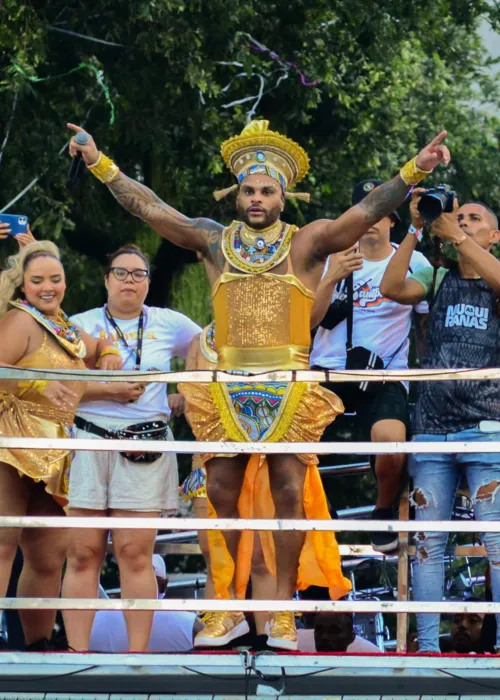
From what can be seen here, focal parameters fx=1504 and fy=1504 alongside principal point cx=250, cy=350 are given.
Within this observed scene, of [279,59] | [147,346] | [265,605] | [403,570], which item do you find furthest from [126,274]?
[279,59]

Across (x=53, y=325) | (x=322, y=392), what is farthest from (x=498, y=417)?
(x=53, y=325)

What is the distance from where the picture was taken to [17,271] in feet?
22.4

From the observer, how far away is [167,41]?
1142 cm

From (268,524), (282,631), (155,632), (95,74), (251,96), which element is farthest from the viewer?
(251,96)

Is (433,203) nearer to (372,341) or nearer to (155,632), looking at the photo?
(372,341)

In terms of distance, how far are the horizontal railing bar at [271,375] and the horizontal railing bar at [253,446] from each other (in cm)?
25

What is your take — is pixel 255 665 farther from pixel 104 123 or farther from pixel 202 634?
pixel 104 123

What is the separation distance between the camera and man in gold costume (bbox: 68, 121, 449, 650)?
20.2 feet

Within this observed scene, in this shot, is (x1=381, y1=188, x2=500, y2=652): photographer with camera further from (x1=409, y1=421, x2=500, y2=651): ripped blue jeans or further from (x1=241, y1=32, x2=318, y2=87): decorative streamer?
(x1=241, y1=32, x2=318, y2=87): decorative streamer

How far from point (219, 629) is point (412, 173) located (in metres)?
2.01

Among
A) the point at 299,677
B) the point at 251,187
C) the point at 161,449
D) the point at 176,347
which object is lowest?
the point at 299,677

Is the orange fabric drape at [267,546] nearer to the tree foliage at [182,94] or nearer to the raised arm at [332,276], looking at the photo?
the raised arm at [332,276]

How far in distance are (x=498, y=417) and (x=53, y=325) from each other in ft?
6.55

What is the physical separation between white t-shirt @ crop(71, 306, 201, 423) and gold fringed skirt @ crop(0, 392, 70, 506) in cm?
24
